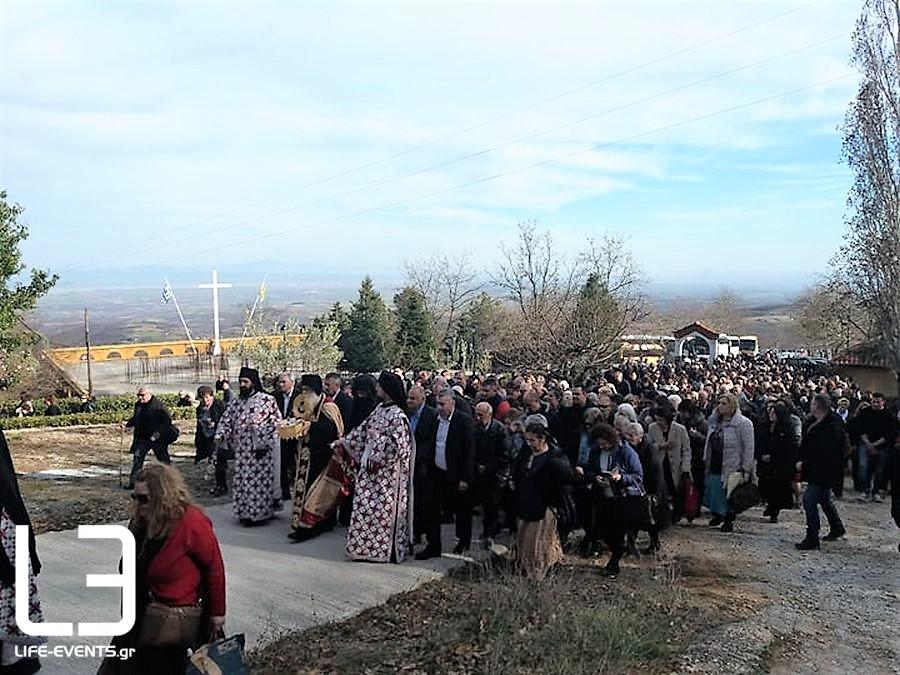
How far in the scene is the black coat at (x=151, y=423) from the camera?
11.2 meters

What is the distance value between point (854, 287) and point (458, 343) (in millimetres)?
17511

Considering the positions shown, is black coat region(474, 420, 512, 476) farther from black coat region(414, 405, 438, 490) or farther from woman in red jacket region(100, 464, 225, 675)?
woman in red jacket region(100, 464, 225, 675)

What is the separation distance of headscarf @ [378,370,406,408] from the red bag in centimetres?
361

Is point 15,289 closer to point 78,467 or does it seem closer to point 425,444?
point 78,467

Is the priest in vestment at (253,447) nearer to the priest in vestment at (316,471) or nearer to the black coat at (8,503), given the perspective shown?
the priest in vestment at (316,471)

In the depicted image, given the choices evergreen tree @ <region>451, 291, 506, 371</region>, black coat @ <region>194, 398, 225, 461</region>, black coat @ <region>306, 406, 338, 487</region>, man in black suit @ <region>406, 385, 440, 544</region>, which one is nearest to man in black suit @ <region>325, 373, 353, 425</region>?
black coat @ <region>306, 406, 338, 487</region>

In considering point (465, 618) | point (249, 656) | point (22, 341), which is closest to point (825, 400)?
point (465, 618)

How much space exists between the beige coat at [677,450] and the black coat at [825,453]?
1.21 m

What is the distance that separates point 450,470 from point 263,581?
2.02 meters

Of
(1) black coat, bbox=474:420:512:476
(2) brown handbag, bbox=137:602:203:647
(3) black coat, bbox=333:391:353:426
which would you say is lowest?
(2) brown handbag, bbox=137:602:203:647

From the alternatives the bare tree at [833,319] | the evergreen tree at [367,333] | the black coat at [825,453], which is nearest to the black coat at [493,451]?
the black coat at [825,453]

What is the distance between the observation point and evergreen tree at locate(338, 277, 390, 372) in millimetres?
40188

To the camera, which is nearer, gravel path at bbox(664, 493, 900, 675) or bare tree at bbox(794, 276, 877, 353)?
gravel path at bbox(664, 493, 900, 675)

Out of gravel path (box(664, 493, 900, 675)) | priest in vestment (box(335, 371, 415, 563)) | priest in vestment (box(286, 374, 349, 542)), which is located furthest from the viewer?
priest in vestment (box(286, 374, 349, 542))
